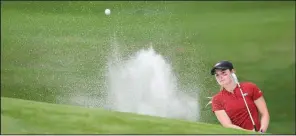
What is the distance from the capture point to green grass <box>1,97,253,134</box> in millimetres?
1515

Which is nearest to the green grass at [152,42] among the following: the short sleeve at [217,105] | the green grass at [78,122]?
the short sleeve at [217,105]

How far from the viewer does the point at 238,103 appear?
82.7 inches

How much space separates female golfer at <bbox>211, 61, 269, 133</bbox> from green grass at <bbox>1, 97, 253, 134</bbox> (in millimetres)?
434

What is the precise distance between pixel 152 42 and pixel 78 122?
8.22 feet

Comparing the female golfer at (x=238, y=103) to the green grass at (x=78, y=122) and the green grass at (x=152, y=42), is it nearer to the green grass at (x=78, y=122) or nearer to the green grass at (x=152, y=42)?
the green grass at (x=78, y=122)

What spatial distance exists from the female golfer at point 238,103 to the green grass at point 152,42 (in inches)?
31.9

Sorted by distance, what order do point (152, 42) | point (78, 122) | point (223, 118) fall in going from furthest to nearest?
point (152, 42)
point (223, 118)
point (78, 122)

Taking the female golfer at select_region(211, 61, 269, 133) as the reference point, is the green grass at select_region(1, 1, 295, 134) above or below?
above

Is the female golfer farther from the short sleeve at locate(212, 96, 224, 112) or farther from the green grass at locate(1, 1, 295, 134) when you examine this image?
the green grass at locate(1, 1, 295, 134)

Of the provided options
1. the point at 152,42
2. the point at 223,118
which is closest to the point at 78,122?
the point at 223,118

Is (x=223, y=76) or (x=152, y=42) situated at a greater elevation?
(x=152, y=42)

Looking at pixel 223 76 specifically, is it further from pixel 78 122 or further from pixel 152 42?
pixel 152 42

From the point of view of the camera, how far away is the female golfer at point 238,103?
6.86 ft

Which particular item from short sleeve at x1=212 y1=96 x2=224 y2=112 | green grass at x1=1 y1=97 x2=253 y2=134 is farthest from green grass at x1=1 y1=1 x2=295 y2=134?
green grass at x1=1 y1=97 x2=253 y2=134
